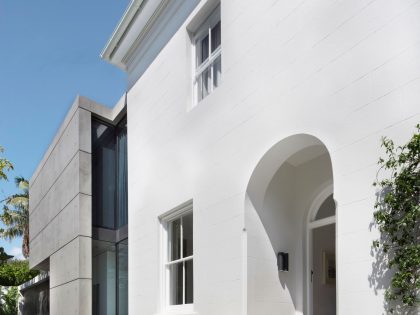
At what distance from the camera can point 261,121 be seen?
5.82m

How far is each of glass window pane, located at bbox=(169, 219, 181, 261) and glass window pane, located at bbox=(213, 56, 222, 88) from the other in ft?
7.12

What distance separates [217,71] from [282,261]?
9.02 feet

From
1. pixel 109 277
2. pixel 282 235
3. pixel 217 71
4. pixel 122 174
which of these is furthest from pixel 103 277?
pixel 282 235

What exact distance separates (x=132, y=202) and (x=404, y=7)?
19.9 feet

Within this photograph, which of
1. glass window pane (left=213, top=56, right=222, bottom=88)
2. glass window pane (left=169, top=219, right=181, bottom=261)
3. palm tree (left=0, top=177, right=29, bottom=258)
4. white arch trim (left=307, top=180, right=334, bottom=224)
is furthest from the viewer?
palm tree (left=0, top=177, right=29, bottom=258)

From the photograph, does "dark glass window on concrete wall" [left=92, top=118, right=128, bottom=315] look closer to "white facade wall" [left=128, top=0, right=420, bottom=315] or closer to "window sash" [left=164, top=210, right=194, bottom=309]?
"white facade wall" [left=128, top=0, right=420, bottom=315]

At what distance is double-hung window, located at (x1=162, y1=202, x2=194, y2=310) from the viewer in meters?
7.49

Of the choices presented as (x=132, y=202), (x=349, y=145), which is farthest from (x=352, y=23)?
(x=132, y=202)

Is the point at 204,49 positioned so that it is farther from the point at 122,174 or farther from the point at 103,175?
the point at 103,175

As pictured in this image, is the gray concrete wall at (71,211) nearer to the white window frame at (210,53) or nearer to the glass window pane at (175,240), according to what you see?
the glass window pane at (175,240)

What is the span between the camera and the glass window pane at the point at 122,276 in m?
10.3

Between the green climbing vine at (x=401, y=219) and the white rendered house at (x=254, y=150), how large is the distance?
14 centimetres

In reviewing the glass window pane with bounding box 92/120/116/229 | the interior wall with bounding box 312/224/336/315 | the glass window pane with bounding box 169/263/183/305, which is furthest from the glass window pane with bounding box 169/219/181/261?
the glass window pane with bounding box 92/120/116/229

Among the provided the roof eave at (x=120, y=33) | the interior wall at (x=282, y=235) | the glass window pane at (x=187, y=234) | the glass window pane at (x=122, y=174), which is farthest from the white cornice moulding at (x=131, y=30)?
the interior wall at (x=282, y=235)
